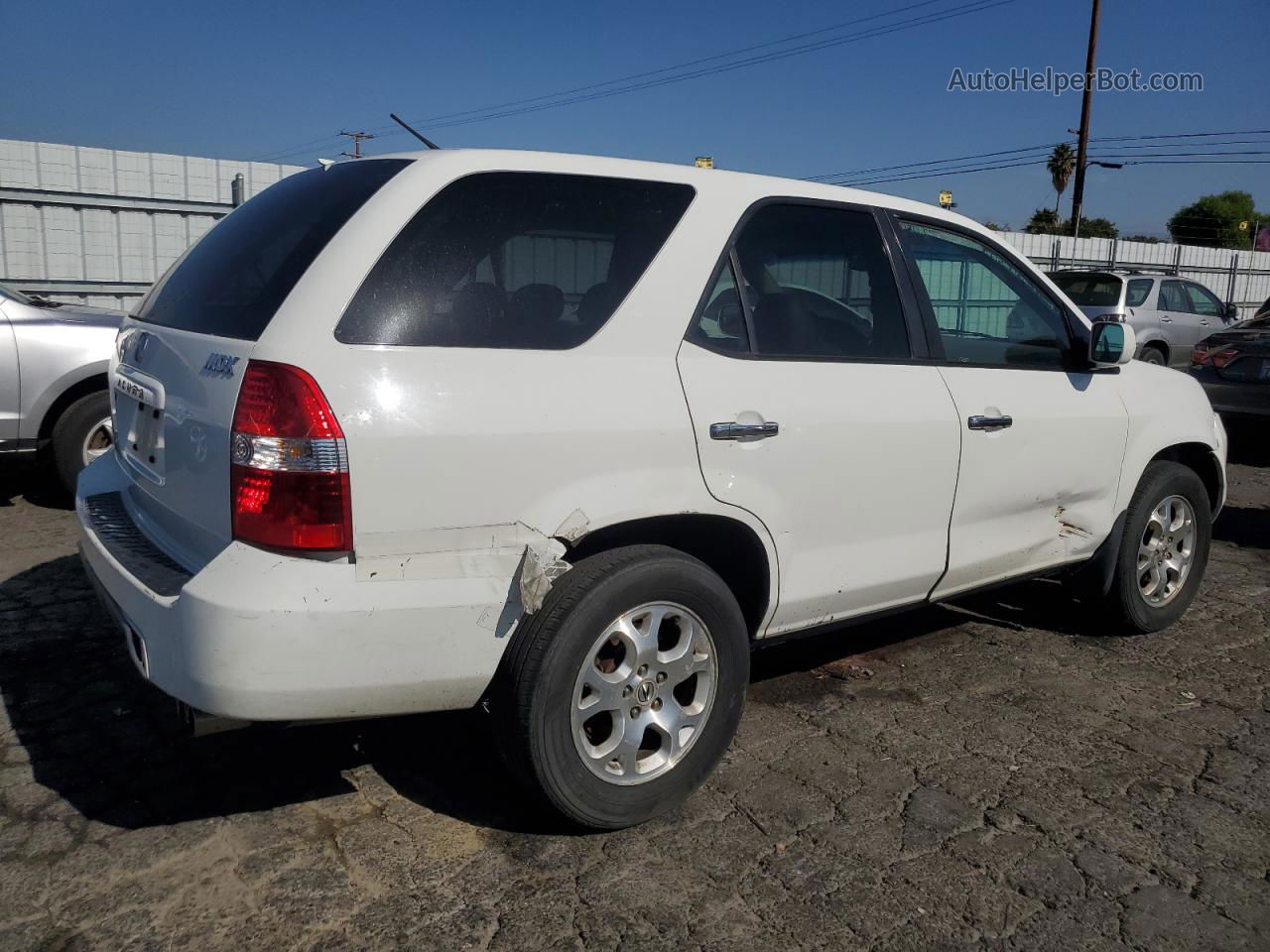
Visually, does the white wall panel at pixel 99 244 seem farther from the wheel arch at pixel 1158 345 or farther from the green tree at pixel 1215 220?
Result: the green tree at pixel 1215 220

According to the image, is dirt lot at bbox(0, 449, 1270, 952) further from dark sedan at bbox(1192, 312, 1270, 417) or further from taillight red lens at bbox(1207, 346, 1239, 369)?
taillight red lens at bbox(1207, 346, 1239, 369)

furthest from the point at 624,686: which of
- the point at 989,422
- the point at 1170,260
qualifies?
the point at 1170,260

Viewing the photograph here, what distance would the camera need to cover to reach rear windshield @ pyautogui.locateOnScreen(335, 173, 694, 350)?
101 inches

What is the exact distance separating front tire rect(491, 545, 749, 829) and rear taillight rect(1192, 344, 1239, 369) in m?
8.27

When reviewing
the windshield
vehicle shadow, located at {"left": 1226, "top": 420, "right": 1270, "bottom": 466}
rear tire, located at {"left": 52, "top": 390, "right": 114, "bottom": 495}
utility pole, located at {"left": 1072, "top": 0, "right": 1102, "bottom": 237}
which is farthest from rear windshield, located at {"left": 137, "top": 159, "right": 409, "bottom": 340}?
utility pole, located at {"left": 1072, "top": 0, "right": 1102, "bottom": 237}

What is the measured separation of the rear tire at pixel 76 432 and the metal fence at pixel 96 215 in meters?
3.10

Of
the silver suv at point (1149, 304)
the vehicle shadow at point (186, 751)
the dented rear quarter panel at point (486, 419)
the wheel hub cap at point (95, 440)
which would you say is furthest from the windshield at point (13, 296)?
the silver suv at point (1149, 304)

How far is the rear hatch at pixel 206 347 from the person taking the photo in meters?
2.55

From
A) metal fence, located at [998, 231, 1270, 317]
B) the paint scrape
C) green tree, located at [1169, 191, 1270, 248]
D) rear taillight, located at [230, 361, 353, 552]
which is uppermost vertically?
green tree, located at [1169, 191, 1270, 248]

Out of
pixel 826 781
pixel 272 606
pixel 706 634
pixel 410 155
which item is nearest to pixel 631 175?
pixel 410 155

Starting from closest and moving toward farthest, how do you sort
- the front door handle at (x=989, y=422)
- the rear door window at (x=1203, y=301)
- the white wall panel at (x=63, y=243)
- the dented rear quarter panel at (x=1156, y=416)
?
the front door handle at (x=989, y=422) < the dented rear quarter panel at (x=1156, y=416) < the white wall panel at (x=63, y=243) < the rear door window at (x=1203, y=301)

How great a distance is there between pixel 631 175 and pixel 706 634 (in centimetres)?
132

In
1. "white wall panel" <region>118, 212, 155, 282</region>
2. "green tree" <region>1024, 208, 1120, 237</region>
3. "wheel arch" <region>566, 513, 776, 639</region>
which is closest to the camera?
"wheel arch" <region>566, 513, 776, 639</region>

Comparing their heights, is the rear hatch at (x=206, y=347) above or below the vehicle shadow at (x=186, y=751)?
above
